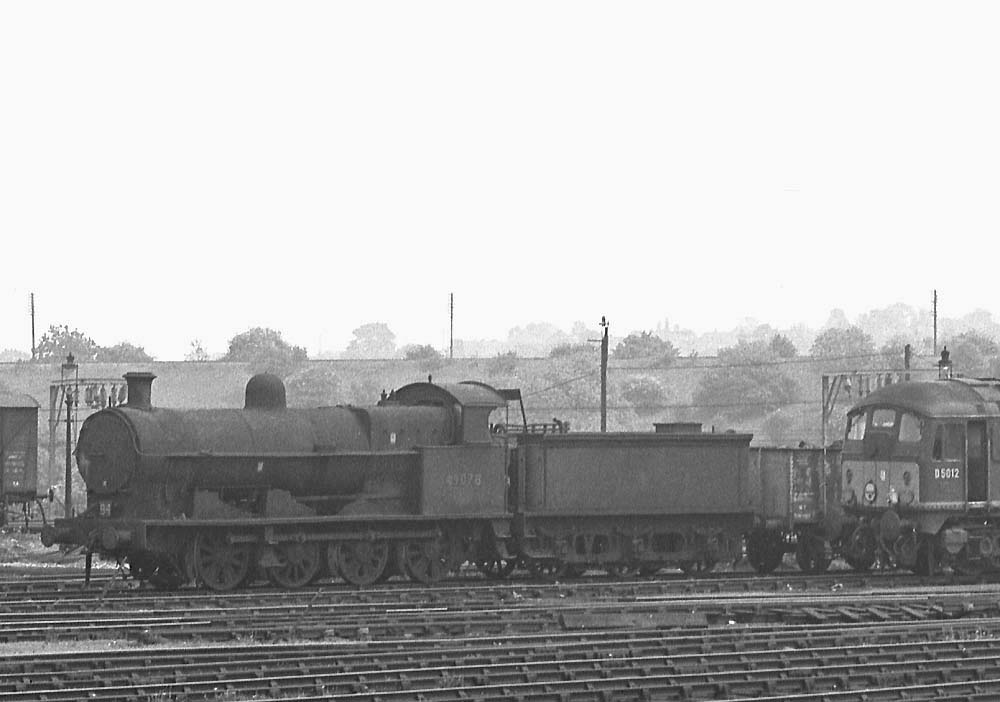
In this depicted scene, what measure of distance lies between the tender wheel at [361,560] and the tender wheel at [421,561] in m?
0.27

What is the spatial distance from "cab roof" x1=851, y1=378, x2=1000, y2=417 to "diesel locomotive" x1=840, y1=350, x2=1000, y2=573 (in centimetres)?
2

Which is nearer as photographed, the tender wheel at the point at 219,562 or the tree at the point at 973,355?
the tender wheel at the point at 219,562

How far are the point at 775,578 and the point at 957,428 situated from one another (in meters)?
4.13

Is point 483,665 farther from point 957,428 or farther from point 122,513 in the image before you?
point 957,428

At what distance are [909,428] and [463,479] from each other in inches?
307

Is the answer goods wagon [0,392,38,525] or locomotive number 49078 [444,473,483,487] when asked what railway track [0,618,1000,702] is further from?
goods wagon [0,392,38,525]

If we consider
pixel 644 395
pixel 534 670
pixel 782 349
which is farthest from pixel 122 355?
pixel 534 670

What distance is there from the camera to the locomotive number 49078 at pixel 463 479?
25516 mm

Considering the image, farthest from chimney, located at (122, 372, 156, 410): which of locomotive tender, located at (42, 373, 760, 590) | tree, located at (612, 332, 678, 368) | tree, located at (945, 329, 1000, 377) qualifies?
tree, located at (945, 329, 1000, 377)

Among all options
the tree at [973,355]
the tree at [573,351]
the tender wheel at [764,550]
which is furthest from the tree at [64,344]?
the tender wheel at [764,550]

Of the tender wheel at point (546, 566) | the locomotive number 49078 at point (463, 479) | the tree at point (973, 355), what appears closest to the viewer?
the locomotive number 49078 at point (463, 479)

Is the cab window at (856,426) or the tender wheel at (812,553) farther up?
the cab window at (856,426)

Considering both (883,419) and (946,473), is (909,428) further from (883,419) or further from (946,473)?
(946,473)

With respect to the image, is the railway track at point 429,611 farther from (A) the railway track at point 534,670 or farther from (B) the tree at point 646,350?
(B) the tree at point 646,350
